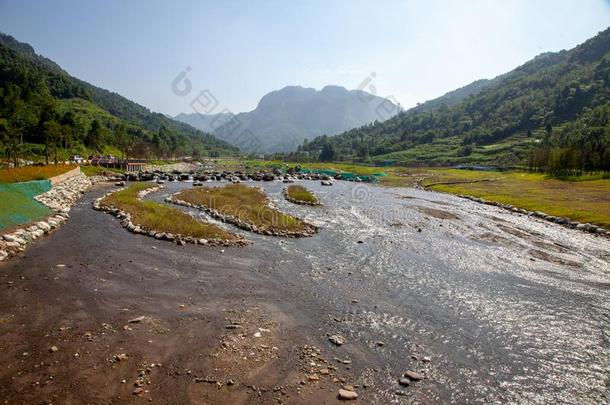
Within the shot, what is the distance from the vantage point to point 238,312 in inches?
818

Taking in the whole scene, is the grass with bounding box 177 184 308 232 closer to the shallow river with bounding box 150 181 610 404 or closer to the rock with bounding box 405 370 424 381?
the shallow river with bounding box 150 181 610 404

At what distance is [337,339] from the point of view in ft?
59.2

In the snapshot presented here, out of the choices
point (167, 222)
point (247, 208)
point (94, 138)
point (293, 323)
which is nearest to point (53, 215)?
point (167, 222)

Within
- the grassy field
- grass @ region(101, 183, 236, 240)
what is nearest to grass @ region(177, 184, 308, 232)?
grass @ region(101, 183, 236, 240)

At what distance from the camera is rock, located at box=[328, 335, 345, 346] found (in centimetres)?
1778

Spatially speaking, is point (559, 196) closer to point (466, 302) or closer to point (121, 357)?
point (466, 302)

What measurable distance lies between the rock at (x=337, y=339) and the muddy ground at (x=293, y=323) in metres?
0.28

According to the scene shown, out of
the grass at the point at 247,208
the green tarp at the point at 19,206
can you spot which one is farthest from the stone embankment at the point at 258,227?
the green tarp at the point at 19,206

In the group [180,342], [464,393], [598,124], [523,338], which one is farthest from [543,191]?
[598,124]

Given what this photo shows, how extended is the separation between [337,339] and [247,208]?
3687cm

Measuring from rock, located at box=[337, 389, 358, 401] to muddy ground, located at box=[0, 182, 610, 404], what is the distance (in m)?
0.45

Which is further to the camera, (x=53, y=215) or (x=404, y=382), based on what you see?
(x=53, y=215)

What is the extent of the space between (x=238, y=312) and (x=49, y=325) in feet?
30.6

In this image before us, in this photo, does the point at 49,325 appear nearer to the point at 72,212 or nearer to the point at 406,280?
the point at 406,280
